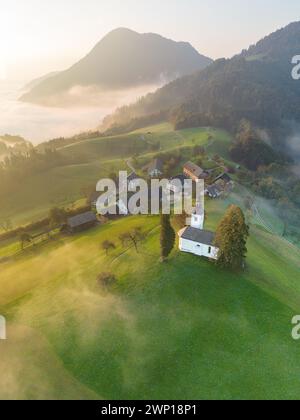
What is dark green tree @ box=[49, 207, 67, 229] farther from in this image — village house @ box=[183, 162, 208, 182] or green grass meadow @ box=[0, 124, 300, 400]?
village house @ box=[183, 162, 208, 182]

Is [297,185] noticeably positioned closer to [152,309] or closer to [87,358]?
[152,309]

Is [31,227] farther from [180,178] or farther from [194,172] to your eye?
[194,172]

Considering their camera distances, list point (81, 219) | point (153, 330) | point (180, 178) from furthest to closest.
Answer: point (180, 178) < point (81, 219) < point (153, 330)

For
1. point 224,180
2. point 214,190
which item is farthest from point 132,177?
point 214,190

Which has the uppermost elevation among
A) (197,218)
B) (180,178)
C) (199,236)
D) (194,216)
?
(194,216)

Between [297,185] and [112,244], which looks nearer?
[112,244]

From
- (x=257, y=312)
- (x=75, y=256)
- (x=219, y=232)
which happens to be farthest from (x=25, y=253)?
(x=257, y=312)

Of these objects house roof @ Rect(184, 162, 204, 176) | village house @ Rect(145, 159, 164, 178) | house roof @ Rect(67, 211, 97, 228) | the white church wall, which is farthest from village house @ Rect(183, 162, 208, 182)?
the white church wall
